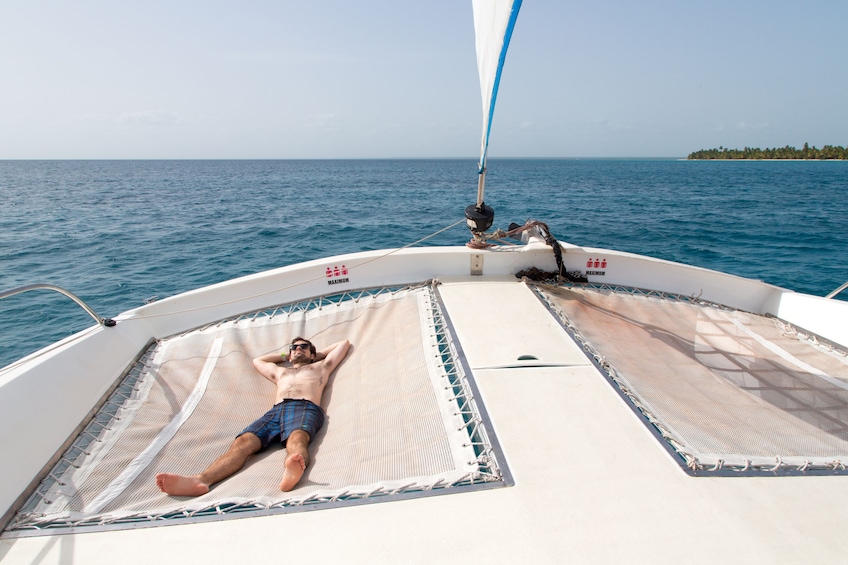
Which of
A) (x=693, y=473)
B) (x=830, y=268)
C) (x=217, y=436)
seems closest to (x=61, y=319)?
(x=217, y=436)

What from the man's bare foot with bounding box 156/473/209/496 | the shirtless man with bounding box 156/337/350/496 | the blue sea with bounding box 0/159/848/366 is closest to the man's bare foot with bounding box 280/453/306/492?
the shirtless man with bounding box 156/337/350/496

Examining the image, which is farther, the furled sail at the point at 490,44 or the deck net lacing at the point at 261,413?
the furled sail at the point at 490,44

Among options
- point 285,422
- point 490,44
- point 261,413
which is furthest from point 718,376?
point 261,413

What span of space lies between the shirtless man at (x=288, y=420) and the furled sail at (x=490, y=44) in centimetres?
276

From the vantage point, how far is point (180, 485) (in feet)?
7.94

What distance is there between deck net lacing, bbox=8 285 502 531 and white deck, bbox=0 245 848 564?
0.15 metres

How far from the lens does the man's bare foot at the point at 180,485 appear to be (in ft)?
7.80

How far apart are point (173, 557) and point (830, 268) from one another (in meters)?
17.6

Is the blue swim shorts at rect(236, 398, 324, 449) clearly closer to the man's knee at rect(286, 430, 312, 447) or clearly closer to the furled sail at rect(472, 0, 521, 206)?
the man's knee at rect(286, 430, 312, 447)

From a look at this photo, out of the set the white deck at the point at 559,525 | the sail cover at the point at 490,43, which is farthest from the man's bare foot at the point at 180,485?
the sail cover at the point at 490,43

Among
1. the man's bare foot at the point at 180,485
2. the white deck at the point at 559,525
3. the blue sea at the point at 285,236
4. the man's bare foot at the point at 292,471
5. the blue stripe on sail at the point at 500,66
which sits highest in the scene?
the blue stripe on sail at the point at 500,66

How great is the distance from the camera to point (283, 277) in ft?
15.5

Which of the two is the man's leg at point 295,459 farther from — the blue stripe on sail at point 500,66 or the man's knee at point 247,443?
the blue stripe on sail at point 500,66

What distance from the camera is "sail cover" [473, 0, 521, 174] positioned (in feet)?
11.8
